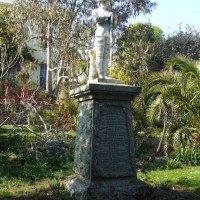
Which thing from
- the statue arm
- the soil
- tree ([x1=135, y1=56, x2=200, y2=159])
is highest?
the statue arm

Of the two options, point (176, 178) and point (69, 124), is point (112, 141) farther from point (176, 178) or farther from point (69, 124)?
point (69, 124)

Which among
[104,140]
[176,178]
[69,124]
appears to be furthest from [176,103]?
[104,140]

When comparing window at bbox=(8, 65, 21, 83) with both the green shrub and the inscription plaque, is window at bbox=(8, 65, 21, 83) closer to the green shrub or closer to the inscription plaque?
the green shrub

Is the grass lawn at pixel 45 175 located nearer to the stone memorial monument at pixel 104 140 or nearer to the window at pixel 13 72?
the stone memorial monument at pixel 104 140

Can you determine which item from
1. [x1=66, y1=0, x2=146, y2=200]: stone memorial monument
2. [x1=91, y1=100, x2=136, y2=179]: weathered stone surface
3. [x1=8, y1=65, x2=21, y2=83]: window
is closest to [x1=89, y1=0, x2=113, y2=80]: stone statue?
[x1=66, y1=0, x2=146, y2=200]: stone memorial monument

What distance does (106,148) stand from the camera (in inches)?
239

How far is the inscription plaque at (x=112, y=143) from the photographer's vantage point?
6020mm

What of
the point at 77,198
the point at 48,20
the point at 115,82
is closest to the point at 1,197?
the point at 77,198

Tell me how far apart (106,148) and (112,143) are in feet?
0.46

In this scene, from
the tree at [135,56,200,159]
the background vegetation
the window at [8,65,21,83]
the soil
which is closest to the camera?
the soil

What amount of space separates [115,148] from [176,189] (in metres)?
1.74

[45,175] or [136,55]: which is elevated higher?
[136,55]

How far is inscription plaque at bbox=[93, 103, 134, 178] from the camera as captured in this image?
6.02 metres

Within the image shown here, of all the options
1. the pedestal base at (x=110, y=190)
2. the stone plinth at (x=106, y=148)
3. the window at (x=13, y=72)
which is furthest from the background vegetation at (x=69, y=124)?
the window at (x=13, y=72)
